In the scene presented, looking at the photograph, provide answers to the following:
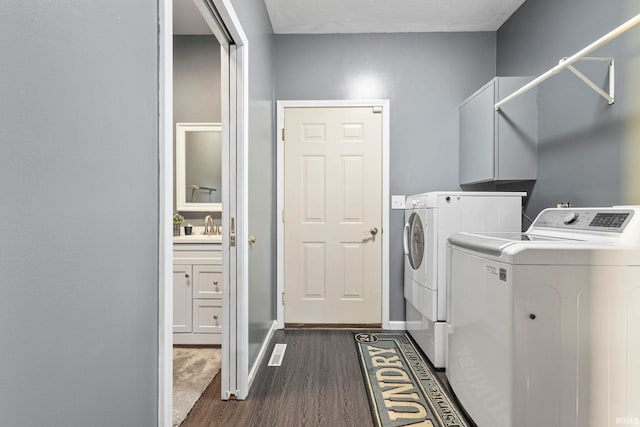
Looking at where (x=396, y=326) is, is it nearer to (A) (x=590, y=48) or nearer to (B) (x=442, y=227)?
(B) (x=442, y=227)

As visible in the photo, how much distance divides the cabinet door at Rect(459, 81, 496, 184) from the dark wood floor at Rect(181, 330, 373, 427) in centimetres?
173

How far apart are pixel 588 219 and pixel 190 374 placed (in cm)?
244

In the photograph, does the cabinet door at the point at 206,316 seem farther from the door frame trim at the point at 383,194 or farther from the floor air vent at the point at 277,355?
the door frame trim at the point at 383,194

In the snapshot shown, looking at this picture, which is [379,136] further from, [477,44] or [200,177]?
[200,177]

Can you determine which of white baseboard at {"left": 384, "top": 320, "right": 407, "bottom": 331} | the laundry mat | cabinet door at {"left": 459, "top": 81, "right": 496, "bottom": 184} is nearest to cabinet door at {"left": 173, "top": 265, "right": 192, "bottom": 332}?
the laundry mat

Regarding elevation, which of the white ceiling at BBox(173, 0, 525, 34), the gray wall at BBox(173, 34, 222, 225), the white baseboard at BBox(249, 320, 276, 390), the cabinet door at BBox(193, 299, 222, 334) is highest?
the white ceiling at BBox(173, 0, 525, 34)

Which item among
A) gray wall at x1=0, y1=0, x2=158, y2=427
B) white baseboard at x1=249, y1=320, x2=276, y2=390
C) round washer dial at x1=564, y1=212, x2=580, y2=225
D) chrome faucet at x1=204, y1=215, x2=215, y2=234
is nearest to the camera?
gray wall at x1=0, y1=0, x2=158, y2=427

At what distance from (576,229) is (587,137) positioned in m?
0.73

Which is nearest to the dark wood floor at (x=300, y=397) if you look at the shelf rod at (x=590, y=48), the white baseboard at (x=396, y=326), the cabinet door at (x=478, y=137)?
the white baseboard at (x=396, y=326)

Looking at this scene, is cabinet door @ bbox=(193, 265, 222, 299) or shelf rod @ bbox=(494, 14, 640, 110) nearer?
shelf rod @ bbox=(494, 14, 640, 110)

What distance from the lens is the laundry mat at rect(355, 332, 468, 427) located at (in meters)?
1.85

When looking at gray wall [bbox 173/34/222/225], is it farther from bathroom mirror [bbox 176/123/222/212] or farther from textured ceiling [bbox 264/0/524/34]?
textured ceiling [bbox 264/0/524/34]

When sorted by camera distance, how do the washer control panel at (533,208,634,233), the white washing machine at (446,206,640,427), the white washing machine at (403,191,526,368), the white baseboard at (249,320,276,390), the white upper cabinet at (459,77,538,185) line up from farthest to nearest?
the white upper cabinet at (459,77,538,185) < the white washing machine at (403,191,526,368) < the white baseboard at (249,320,276,390) < the washer control panel at (533,208,634,233) < the white washing machine at (446,206,640,427)

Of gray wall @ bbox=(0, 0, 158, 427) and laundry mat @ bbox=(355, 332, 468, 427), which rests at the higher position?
gray wall @ bbox=(0, 0, 158, 427)
